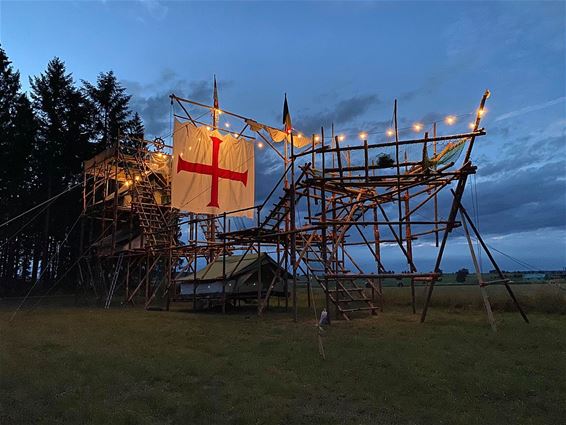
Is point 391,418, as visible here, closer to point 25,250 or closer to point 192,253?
point 192,253

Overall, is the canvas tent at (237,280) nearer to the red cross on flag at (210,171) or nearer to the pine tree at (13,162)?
the red cross on flag at (210,171)

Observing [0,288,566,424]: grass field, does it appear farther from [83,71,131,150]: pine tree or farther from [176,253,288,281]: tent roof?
[83,71,131,150]: pine tree

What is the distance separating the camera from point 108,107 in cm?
4159

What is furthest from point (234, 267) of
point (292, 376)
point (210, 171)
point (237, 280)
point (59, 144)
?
A: point (59, 144)

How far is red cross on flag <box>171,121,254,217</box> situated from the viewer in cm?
1881

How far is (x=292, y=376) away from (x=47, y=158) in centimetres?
3607

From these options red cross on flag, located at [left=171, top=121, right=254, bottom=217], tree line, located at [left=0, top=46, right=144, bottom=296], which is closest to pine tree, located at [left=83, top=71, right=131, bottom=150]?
tree line, located at [left=0, top=46, right=144, bottom=296]

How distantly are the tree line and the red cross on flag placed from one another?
18.9 m

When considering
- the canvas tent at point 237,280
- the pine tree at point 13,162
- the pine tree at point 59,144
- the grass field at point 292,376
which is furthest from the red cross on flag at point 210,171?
the pine tree at point 59,144

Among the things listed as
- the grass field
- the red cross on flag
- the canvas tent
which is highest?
the red cross on flag

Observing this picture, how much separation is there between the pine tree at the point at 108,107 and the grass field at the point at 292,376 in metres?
31.6

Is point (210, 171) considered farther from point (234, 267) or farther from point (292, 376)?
point (292, 376)

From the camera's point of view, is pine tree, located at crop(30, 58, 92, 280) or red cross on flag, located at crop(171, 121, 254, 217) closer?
red cross on flag, located at crop(171, 121, 254, 217)

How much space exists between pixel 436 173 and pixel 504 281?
3231mm
